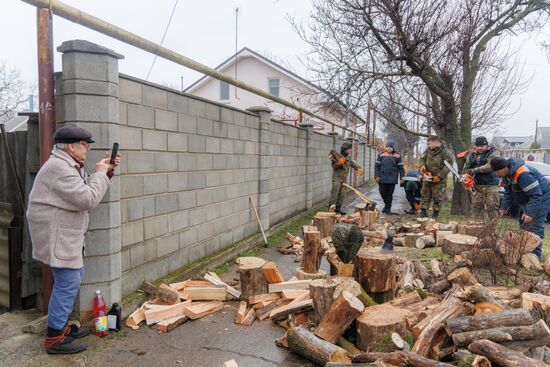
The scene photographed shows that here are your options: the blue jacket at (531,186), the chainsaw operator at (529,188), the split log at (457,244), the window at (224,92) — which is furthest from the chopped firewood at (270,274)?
the window at (224,92)

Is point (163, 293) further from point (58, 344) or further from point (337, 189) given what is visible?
point (337, 189)

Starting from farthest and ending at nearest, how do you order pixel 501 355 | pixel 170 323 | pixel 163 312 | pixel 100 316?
pixel 163 312
pixel 170 323
pixel 100 316
pixel 501 355

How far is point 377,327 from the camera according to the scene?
9.86 ft

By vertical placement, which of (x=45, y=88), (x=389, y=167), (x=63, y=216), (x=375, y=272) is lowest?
(x=375, y=272)

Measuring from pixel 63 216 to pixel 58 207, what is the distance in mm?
83

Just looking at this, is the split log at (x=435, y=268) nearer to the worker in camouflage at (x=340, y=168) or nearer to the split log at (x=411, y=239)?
the split log at (x=411, y=239)

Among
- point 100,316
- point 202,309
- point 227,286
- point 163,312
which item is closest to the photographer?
point 100,316

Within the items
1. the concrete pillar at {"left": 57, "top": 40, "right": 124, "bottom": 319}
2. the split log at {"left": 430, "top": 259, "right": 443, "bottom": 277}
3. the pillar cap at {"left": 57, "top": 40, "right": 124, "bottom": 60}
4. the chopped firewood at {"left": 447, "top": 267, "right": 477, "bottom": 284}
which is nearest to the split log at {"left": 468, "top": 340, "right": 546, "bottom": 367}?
the chopped firewood at {"left": 447, "top": 267, "right": 477, "bottom": 284}

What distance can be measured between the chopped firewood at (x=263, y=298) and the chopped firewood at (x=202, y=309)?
36cm

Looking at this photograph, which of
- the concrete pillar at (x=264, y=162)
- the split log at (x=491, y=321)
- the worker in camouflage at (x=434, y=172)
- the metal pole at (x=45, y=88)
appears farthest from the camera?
the worker in camouflage at (x=434, y=172)

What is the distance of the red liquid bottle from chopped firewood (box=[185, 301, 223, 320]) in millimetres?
822

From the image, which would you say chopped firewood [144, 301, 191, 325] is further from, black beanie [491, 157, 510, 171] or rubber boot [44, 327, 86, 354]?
black beanie [491, 157, 510, 171]

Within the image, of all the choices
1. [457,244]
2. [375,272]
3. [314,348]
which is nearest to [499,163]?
[457,244]

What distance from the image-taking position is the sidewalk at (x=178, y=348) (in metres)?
3.11
